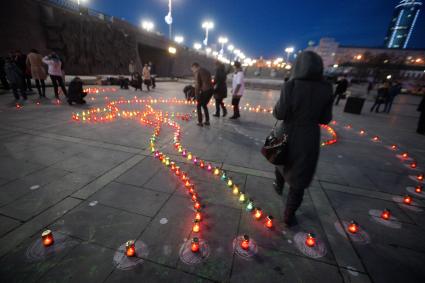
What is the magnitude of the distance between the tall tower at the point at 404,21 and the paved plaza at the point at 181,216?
20499cm

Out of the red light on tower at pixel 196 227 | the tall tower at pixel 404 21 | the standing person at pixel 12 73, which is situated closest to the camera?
the red light on tower at pixel 196 227

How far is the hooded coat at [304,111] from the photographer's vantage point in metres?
2.44

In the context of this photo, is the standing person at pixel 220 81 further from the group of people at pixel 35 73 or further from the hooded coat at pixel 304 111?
the group of people at pixel 35 73

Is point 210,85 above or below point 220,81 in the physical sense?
below

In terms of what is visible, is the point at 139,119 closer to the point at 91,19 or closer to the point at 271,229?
the point at 271,229

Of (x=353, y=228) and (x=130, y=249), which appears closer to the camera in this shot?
(x=130, y=249)

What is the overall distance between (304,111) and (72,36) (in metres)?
24.7

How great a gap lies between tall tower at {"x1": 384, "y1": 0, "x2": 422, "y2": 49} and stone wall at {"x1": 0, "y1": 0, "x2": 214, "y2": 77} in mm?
194997

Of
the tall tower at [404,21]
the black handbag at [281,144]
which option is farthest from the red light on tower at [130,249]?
the tall tower at [404,21]

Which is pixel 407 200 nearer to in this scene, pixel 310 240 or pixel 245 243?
pixel 310 240

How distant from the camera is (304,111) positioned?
8.16 feet

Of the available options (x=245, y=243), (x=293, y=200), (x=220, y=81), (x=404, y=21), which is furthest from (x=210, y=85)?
(x=404, y=21)

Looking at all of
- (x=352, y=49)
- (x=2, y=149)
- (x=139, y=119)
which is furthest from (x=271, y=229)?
(x=352, y=49)

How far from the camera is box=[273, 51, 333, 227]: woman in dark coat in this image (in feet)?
8.00
